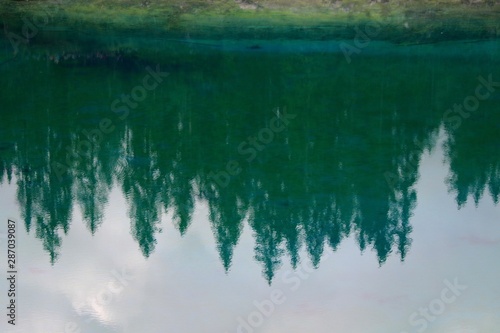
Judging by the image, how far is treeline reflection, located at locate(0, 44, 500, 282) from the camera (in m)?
18.5

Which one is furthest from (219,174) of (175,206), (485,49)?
(485,49)

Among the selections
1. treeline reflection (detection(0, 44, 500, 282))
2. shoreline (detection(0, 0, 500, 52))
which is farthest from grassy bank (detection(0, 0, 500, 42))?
treeline reflection (detection(0, 44, 500, 282))

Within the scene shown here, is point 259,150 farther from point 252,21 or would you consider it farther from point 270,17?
point 270,17

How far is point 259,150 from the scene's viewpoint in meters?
22.0

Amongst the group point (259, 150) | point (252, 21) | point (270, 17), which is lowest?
point (259, 150)

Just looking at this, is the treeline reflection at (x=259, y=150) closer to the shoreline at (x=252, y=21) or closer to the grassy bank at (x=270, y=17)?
the shoreline at (x=252, y=21)

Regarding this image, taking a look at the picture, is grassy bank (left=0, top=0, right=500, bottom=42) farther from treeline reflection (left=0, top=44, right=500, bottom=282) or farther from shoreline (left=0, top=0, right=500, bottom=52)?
treeline reflection (left=0, top=44, right=500, bottom=282)

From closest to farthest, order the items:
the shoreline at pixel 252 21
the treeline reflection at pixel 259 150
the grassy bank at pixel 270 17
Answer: the treeline reflection at pixel 259 150, the shoreline at pixel 252 21, the grassy bank at pixel 270 17

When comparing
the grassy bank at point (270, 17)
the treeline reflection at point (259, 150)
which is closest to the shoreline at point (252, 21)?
the grassy bank at point (270, 17)

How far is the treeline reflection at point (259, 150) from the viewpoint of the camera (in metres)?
18.5

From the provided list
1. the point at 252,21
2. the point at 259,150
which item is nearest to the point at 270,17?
the point at 252,21

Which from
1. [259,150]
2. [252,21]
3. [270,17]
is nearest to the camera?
[259,150]

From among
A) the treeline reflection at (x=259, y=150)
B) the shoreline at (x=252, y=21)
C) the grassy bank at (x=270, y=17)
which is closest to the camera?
the treeline reflection at (x=259, y=150)

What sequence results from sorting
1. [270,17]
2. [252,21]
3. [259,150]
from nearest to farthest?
[259,150]
[252,21]
[270,17]
